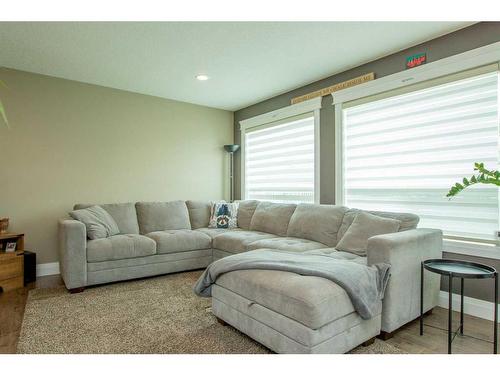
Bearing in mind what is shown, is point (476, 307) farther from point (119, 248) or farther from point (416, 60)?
point (119, 248)

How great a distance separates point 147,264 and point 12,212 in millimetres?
1727

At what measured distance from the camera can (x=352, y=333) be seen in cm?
197

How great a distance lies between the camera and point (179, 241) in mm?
3904

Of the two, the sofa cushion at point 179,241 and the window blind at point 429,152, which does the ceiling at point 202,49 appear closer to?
the window blind at point 429,152

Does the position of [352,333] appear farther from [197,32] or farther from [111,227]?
[111,227]

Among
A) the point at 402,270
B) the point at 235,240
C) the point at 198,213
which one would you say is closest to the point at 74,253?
the point at 235,240

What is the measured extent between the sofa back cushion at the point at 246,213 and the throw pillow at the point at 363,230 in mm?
1710

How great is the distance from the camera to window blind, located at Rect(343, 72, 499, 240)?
2.72m

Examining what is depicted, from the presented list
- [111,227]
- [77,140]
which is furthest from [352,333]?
[77,140]

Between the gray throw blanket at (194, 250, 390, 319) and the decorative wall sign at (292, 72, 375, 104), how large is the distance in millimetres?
2162

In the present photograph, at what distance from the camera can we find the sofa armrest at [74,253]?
126 inches

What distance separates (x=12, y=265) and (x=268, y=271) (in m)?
2.88

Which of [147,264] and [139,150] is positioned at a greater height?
[139,150]

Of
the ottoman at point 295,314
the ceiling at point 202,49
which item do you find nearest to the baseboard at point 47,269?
the ceiling at point 202,49
